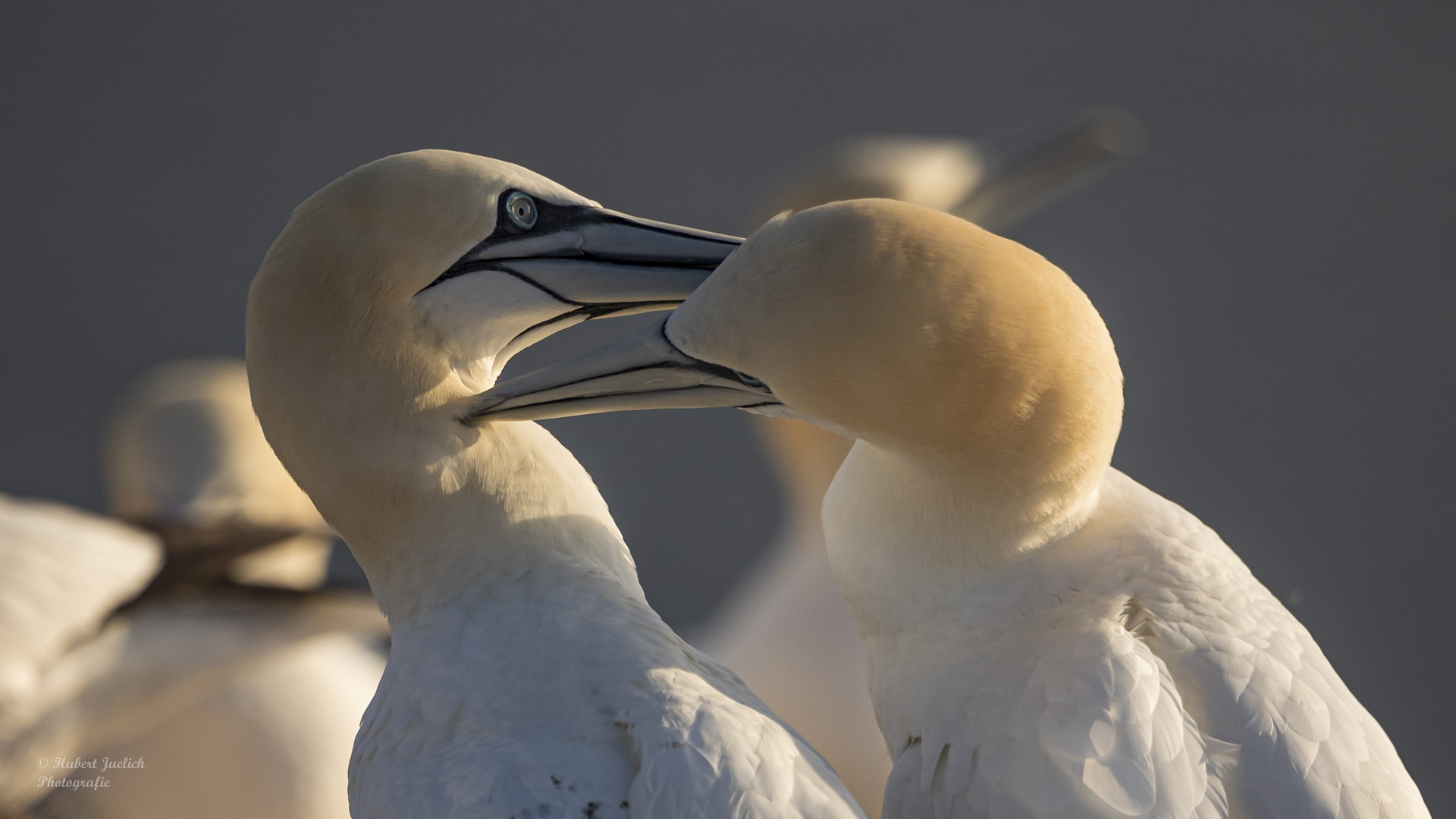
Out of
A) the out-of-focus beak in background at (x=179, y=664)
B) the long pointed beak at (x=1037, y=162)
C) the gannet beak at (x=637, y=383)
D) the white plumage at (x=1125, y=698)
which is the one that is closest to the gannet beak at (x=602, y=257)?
the gannet beak at (x=637, y=383)

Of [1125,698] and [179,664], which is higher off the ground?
[1125,698]

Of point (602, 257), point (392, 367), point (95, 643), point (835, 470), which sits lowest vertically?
point (95, 643)

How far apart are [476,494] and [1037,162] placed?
2.20 metres

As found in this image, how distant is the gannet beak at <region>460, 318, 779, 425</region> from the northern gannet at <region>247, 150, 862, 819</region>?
12 centimetres

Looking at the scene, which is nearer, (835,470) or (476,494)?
(476,494)

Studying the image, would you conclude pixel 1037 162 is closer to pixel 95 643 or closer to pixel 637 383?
pixel 637 383

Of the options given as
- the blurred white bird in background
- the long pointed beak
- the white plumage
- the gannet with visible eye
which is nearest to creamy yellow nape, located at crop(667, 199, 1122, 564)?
the gannet with visible eye

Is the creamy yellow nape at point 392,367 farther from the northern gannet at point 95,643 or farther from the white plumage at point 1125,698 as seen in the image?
the northern gannet at point 95,643

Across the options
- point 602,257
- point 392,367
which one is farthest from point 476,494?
point 602,257

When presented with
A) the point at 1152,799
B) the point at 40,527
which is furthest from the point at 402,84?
the point at 1152,799

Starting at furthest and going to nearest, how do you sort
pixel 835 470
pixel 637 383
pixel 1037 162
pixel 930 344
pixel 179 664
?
pixel 1037 162, pixel 835 470, pixel 179 664, pixel 637 383, pixel 930 344

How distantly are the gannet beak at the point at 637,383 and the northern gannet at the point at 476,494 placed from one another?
0.12m

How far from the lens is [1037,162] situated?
328 centimetres

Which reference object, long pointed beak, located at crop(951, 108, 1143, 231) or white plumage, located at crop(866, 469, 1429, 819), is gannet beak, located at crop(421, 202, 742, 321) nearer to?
white plumage, located at crop(866, 469, 1429, 819)
